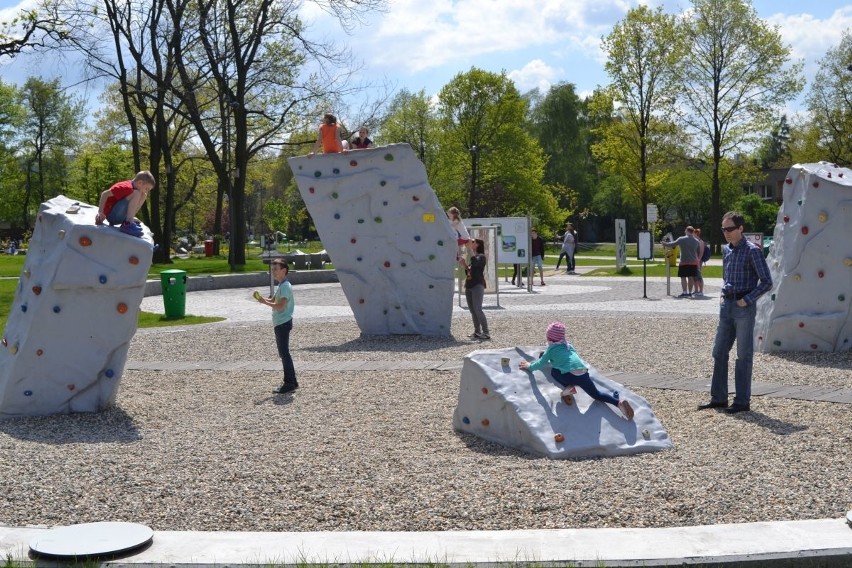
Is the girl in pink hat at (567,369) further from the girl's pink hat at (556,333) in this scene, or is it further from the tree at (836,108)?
the tree at (836,108)

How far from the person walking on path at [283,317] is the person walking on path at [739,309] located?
4060 millimetres

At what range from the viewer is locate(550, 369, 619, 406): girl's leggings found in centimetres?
732

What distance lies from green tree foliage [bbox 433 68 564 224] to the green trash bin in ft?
125

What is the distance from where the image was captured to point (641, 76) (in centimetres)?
4509

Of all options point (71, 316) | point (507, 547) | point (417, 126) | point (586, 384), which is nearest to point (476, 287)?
point (71, 316)

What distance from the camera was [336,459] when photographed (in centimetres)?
686

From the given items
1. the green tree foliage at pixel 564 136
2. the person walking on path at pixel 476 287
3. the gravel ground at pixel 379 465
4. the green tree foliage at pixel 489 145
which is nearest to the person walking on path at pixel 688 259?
the person walking on path at pixel 476 287

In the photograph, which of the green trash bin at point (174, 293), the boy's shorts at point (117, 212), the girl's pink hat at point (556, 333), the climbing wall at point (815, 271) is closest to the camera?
the girl's pink hat at point (556, 333)

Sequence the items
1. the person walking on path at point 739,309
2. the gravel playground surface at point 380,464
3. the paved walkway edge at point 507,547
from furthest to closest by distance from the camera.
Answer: the person walking on path at point 739,309 → the gravel playground surface at point 380,464 → the paved walkway edge at point 507,547

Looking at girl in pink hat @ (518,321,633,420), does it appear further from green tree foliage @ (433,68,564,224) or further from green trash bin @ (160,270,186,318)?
green tree foliage @ (433,68,564,224)

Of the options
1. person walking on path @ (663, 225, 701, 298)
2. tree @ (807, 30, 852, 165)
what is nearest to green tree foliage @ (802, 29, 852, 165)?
tree @ (807, 30, 852, 165)

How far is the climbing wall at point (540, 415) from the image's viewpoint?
693 centimetres

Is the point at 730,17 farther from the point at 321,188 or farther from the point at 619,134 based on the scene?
the point at 321,188

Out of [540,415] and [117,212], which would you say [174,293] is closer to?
[117,212]
